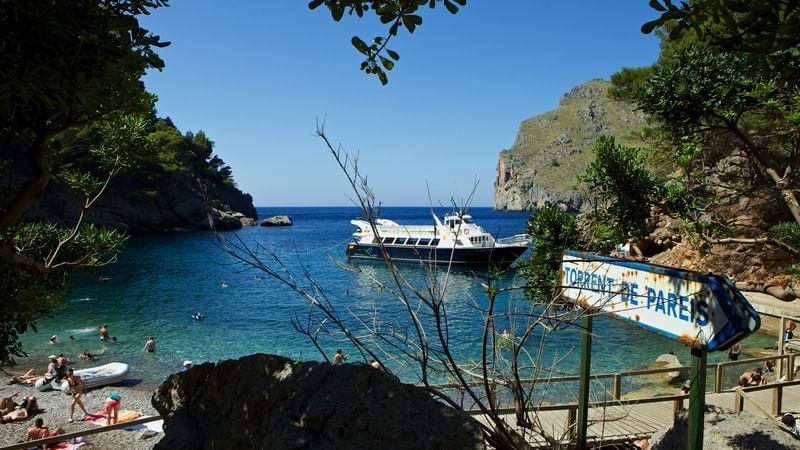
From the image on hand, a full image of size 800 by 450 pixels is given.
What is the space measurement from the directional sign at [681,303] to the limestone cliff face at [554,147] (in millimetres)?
133051

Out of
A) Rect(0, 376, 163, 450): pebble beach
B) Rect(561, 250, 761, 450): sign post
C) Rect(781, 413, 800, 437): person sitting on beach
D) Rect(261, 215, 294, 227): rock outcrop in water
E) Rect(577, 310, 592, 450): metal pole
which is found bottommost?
Rect(0, 376, 163, 450): pebble beach

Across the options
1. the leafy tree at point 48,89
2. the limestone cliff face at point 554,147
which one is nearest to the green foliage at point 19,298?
the leafy tree at point 48,89

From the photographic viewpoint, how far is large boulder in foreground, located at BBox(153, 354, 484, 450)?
7.76ft

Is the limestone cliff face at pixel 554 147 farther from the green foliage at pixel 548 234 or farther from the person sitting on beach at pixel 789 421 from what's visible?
the green foliage at pixel 548 234

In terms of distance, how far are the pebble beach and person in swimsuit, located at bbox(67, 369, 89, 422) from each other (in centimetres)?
17

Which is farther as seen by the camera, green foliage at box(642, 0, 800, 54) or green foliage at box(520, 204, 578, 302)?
green foliage at box(520, 204, 578, 302)

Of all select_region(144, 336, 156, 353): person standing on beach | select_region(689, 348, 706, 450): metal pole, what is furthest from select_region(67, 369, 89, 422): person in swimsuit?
select_region(689, 348, 706, 450): metal pole

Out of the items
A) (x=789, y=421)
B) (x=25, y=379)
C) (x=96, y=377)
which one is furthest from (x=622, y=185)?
(x=25, y=379)

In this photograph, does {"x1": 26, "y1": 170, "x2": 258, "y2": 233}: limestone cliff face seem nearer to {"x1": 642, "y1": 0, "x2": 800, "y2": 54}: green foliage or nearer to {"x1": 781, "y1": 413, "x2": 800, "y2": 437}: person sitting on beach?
{"x1": 781, "y1": 413, "x2": 800, "y2": 437}: person sitting on beach

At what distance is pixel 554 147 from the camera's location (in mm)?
160000

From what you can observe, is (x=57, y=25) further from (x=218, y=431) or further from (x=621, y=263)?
(x=621, y=263)

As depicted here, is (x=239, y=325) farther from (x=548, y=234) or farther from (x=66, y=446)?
(x=548, y=234)

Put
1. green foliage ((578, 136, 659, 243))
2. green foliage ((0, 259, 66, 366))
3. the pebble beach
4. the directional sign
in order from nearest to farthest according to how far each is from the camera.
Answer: the directional sign < green foliage ((0, 259, 66, 366)) < green foliage ((578, 136, 659, 243)) < the pebble beach

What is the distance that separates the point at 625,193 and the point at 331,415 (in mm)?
4396
